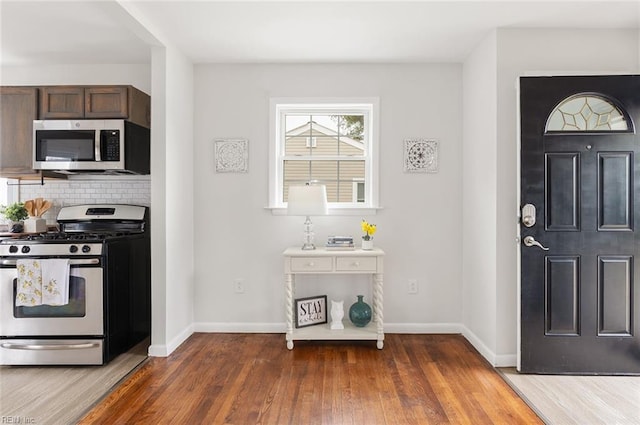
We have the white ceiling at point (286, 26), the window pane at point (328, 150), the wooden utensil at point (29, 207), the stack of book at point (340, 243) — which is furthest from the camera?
the window pane at point (328, 150)

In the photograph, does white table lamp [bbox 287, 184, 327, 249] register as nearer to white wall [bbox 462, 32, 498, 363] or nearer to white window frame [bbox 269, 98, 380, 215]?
white window frame [bbox 269, 98, 380, 215]

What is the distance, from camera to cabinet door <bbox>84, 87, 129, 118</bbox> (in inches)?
138

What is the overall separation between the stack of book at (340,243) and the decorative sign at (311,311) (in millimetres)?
507

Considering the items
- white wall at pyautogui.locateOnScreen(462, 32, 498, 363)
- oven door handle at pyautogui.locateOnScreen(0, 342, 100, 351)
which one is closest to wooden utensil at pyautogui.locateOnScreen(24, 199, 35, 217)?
oven door handle at pyautogui.locateOnScreen(0, 342, 100, 351)

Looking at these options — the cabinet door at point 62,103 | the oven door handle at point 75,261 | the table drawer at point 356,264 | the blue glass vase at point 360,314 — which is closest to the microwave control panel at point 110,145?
the cabinet door at point 62,103

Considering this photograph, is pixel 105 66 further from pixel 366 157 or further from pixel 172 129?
pixel 366 157

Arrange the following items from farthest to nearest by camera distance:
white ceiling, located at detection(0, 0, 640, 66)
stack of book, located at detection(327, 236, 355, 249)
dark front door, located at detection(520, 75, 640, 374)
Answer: stack of book, located at detection(327, 236, 355, 249) < dark front door, located at detection(520, 75, 640, 374) < white ceiling, located at detection(0, 0, 640, 66)

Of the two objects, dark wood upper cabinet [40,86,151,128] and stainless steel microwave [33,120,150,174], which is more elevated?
dark wood upper cabinet [40,86,151,128]

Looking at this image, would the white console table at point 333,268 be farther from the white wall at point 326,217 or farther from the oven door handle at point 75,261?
the oven door handle at point 75,261

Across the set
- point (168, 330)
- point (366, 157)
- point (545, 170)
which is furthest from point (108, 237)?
point (545, 170)

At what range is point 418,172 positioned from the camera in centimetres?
397

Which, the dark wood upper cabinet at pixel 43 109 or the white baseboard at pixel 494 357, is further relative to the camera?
the dark wood upper cabinet at pixel 43 109

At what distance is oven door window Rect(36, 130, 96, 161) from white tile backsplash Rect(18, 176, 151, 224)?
0.54 m

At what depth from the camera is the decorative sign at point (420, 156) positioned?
3959 millimetres
